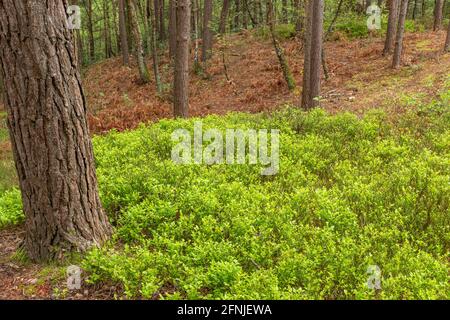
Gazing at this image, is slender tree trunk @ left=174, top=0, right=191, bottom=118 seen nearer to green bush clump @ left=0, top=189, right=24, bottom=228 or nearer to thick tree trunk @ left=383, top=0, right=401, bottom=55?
green bush clump @ left=0, top=189, right=24, bottom=228

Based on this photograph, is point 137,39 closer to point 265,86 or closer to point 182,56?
point 265,86

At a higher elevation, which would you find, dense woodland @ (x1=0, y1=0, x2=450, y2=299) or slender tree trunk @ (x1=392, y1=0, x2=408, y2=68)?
slender tree trunk @ (x1=392, y1=0, x2=408, y2=68)

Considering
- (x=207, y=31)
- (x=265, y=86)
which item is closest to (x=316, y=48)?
(x=265, y=86)

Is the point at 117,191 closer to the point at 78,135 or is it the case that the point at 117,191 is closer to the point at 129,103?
the point at 78,135

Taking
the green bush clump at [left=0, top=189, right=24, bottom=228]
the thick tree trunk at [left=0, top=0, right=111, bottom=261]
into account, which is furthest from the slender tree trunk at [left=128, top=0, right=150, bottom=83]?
the thick tree trunk at [left=0, top=0, right=111, bottom=261]

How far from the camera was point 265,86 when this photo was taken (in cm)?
1919

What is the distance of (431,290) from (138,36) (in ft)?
65.1

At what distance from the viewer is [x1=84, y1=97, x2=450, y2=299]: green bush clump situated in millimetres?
4914

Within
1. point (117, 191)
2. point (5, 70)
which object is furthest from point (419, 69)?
point (5, 70)

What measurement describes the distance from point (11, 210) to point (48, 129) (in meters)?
2.70

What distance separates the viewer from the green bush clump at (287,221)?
491 cm

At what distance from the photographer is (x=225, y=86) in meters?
21.4

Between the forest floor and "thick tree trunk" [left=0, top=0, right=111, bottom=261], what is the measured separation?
99 centimetres

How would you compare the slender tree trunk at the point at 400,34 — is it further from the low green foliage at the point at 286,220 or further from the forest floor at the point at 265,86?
the low green foliage at the point at 286,220
